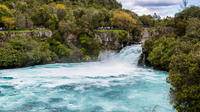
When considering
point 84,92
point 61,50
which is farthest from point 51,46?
point 84,92

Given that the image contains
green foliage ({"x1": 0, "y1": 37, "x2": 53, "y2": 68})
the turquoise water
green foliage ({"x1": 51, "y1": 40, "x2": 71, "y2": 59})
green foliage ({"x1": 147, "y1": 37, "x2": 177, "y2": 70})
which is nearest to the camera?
the turquoise water

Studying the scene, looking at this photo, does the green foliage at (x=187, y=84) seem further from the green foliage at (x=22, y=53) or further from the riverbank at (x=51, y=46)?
the riverbank at (x=51, y=46)

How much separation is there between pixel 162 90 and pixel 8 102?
46.3 feet

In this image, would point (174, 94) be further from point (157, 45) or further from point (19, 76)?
point (19, 76)

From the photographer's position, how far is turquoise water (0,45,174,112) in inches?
599

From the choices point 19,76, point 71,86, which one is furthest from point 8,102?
point 19,76

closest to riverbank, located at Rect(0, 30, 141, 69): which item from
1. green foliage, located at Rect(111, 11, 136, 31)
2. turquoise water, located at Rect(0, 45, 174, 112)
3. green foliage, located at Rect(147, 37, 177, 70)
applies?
green foliage, located at Rect(111, 11, 136, 31)

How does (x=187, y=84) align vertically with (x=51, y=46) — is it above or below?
below

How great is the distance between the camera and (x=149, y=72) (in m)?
27.1

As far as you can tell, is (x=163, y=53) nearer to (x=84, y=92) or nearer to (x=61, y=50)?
(x=84, y=92)

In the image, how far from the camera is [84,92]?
749 inches

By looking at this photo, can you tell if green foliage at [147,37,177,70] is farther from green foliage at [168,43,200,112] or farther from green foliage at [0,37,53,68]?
green foliage at [0,37,53,68]

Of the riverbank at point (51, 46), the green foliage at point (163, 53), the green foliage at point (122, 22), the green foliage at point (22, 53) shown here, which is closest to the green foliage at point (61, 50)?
the riverbank at point (51, 46)

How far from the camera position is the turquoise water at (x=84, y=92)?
1522 cm
